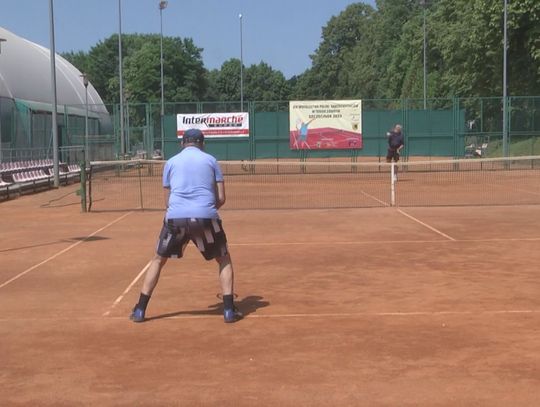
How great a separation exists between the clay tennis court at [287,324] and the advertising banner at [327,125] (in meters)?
19.6

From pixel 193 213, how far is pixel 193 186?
0.82 feet

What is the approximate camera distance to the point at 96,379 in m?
4.88

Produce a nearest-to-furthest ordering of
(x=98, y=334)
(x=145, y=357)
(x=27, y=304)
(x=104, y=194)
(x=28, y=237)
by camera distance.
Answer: (x=145, y=357) < (x=98, y=334) < (x=27, y=304) < (x=28, y=237) < (x=104, y=194)

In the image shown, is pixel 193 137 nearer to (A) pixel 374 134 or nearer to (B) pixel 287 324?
(B) pixel 287 324

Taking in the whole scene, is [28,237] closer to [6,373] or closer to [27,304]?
[27,304]

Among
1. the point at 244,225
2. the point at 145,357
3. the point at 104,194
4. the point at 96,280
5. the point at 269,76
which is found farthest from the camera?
the point at 269,76

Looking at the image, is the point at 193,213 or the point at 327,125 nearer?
the point at 193,213

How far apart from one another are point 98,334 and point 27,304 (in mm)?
1563

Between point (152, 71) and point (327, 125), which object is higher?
point (152, 71)

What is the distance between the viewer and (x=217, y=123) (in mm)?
31828

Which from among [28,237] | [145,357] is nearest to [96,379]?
[145,357]

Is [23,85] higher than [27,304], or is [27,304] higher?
[23,85]

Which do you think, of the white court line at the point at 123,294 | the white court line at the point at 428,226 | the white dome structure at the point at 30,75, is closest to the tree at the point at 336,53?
the white dome structure at the point at 30,75

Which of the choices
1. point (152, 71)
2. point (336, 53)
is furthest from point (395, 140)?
point (336, 53)
